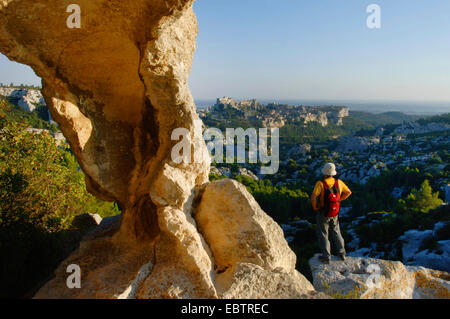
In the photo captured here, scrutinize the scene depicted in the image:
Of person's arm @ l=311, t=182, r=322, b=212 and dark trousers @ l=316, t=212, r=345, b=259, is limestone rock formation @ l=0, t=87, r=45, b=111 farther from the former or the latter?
dark trousers @ l=316, t=212, r=345, b=259

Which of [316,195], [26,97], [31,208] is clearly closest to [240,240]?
[316,195]

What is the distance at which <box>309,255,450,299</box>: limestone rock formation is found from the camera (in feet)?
14.3

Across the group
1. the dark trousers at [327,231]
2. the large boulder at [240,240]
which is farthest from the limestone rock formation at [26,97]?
the dark trousers at [327,231]

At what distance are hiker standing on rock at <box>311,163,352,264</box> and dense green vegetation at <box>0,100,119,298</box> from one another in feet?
24.1

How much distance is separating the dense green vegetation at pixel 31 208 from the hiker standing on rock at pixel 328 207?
24.1 feet

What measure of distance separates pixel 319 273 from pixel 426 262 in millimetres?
15427

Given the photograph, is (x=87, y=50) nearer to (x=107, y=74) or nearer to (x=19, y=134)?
(x=107, y=74)

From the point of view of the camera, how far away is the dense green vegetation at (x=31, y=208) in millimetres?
7059

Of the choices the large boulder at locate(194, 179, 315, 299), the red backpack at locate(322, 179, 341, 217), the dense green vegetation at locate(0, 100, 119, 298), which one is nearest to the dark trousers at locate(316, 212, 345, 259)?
the red backpack at locate(322, 179, 341, 217)

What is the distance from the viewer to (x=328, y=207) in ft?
18.4

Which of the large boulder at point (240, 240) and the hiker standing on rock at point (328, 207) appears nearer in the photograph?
the large boulder at point (240, 240)

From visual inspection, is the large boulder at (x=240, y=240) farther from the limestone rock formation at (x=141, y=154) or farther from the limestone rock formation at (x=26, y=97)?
the limestone rock formation at (x=26, y=97)

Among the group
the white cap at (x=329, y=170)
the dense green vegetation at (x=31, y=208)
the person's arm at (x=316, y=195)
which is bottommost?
the dense green vegetation at (x=31, y=208)

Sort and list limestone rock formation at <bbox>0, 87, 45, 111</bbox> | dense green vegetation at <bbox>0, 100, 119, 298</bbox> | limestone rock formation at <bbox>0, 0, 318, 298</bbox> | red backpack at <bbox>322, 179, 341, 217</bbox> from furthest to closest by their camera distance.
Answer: limestone rock formation at <bbox>0, 87, 45, 111</bbox>, dense green vegetation at <bbox>0, 100, 119, 298</bbox>, red backpack at <bbox>322, 179, 341, 217</bbox>, limestone rock formation at <bbox>0, 0, 318, 298</bbox>
